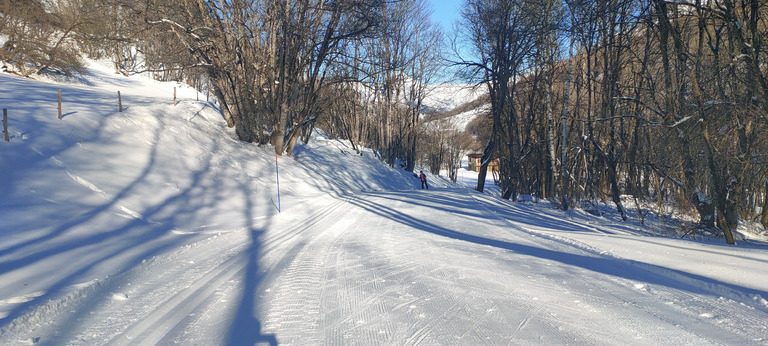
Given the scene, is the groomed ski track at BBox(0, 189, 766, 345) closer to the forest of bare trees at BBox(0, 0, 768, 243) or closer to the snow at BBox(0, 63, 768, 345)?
the snow at BBox(0, 63, 768, 345)

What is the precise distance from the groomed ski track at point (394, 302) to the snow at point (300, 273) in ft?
0.07

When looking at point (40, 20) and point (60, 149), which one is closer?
point (60, 149)

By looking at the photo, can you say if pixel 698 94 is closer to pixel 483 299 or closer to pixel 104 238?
pixel 483 299

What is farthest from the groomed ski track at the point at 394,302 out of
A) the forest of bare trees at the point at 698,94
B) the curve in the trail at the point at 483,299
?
the forest of bare trees at the point at 698,94

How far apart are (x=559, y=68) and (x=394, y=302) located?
800 inches

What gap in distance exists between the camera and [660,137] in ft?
38.2

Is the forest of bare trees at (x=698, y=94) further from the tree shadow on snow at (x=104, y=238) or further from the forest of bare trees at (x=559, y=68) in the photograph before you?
the tree shadow on snow at (x=104, y=238)

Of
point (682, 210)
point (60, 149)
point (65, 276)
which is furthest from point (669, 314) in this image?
point (60, 149)

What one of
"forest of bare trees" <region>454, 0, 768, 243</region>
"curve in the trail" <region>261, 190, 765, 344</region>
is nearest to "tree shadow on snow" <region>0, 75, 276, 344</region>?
"curve in the trail" <region>261, 190, 765, 344</region>

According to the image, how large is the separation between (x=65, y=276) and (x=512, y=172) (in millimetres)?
19754

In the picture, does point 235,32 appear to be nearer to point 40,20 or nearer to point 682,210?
point 40,20

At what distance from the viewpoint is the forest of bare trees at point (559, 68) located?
31.5 ft

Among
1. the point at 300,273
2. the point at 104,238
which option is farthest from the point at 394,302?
the point at 104,238

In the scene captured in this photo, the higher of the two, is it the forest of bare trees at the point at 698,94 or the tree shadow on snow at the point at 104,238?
the forest of bare trees at the point at 698,94
